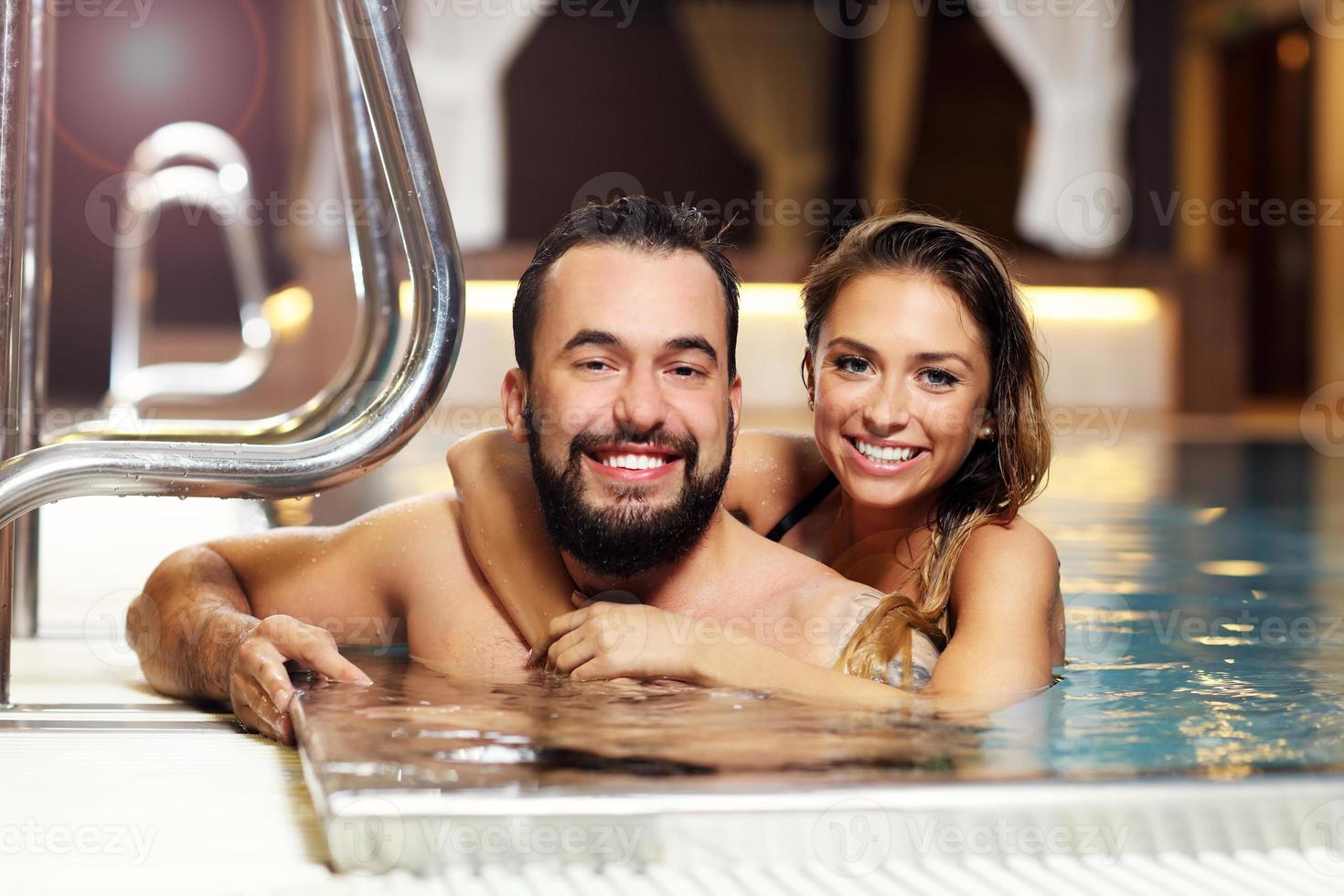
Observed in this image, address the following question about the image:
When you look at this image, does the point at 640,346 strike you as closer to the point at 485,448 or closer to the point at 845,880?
the point at 485,448

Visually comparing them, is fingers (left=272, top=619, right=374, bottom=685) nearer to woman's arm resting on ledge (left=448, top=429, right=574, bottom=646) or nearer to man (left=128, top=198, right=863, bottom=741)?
man (left=128, top=198, right=863, bottom=741)

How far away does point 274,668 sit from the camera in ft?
5.12

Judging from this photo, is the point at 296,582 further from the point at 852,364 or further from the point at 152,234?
the point at 152,234

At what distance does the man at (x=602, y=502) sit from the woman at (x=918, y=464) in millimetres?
82

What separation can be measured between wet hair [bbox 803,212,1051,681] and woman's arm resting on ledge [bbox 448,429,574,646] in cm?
52

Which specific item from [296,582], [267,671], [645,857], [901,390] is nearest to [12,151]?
[267,671]

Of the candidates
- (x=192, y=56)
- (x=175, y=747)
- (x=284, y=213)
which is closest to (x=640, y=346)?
(x=175, y=747)

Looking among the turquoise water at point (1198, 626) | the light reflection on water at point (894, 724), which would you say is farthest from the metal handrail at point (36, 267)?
the turquoise water at point (1198, 626)

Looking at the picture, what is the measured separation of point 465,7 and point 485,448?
8.52 meters

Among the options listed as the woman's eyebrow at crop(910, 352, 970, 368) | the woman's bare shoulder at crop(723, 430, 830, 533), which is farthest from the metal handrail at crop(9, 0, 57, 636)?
the woman's eyebrow at crop(910, 352, 970, 368)

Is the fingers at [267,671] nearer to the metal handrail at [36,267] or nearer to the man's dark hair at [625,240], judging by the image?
the metal handrail at [36,267]

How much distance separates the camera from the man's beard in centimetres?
175

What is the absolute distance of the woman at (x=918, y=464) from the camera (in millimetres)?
1843

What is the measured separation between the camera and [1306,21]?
1167 centimetres
